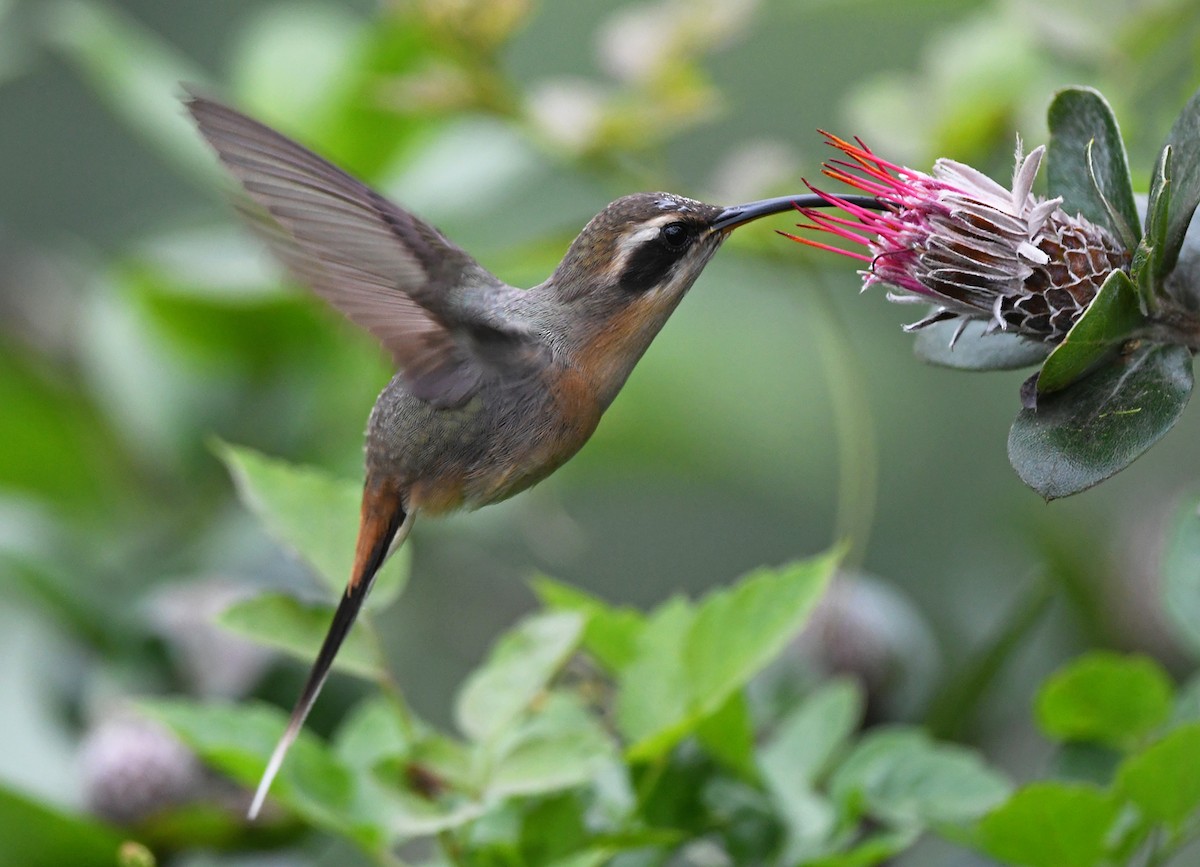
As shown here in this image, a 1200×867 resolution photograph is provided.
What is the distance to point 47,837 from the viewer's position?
1080mm

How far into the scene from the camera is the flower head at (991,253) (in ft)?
2.15

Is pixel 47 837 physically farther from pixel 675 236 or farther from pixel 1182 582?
pixel 1182 582

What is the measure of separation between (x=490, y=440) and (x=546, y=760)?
21cm

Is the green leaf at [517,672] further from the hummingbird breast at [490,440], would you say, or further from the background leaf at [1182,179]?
the background leaf at [1182,179]

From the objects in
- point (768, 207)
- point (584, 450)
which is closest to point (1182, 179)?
point (768, 207)

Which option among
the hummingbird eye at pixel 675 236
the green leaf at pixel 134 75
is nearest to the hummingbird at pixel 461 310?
the hummingbird eye at pixel 675 236

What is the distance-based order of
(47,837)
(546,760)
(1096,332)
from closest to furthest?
(1096,332)
(546,760)
(47,837)

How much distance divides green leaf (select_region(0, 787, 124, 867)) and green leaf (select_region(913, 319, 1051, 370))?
74 cm

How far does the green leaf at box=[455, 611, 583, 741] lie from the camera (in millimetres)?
866

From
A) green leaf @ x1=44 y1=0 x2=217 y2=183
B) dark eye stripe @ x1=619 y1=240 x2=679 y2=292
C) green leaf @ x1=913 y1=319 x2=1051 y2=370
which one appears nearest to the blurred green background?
green leaf @ x1=44 y1=0 x2=217 y2=183

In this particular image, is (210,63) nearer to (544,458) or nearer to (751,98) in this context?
(751,98)

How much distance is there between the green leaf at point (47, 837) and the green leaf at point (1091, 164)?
2.73 ft

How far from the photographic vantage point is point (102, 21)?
1935 millimetres

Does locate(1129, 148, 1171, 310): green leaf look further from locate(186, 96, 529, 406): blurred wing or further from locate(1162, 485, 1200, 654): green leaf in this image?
locate(186, 96, 529, 406): blurred wing
